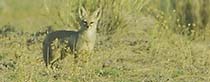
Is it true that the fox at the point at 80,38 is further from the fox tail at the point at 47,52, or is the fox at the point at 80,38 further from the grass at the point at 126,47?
the grass at the point at 126,47

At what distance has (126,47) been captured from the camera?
1124 cm

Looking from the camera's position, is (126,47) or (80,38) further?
(126,47)

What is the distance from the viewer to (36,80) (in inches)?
308

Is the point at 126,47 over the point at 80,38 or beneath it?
beneath

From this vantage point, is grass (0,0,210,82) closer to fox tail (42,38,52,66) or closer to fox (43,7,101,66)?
fox tail (42,38,52,66)

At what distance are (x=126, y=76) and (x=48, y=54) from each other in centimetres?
112

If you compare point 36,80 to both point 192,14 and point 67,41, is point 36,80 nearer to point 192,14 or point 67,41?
point 67,41

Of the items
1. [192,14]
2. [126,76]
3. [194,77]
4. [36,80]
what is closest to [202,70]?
[194,77]

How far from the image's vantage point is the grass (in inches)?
328

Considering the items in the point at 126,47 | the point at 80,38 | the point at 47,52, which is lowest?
the point at 126,47

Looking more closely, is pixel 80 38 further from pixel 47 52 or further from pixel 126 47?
pixel 126 47

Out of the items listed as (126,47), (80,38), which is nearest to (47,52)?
(80,38)

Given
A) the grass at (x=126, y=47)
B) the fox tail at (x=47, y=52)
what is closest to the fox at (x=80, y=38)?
the fox tail at (x=47, y=52)

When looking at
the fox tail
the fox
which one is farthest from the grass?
the fox
